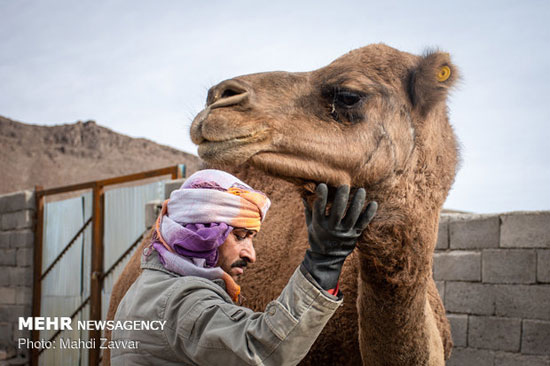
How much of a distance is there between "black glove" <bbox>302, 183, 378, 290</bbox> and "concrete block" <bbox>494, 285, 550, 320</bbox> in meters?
3.77

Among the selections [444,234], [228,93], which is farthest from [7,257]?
[228,93]

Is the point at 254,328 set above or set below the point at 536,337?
above

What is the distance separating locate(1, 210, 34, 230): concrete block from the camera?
10.7 meters

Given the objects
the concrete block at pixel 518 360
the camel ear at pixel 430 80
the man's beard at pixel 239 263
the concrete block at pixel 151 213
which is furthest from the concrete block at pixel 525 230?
the concrete block at pixel 151 213

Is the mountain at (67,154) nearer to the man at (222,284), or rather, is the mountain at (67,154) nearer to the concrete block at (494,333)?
the concrete block at (494,333)

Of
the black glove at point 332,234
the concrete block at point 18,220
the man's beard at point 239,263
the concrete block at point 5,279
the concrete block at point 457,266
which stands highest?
the black glove at point 332,234

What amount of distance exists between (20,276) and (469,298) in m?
8.99

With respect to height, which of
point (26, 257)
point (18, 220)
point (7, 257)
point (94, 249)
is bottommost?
point (7, 257)

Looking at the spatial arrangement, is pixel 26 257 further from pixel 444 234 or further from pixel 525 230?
pixel 525 230

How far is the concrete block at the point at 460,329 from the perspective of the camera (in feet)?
17.7

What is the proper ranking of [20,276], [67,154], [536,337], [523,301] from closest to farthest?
[536,337]
[523,301]
[20,276]
[67,154]

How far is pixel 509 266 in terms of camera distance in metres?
5.16

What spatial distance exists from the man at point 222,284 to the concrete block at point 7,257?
10.2 meters

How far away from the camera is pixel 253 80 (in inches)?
79.1
